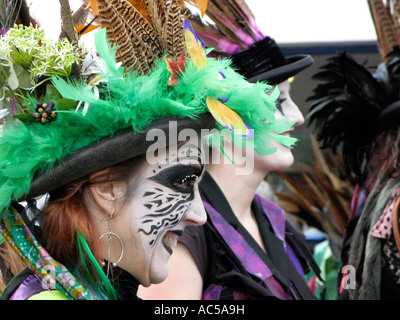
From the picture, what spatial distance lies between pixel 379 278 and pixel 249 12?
1476 millimetres

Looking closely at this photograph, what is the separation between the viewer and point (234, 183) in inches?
113

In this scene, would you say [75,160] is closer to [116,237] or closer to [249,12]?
→ [116,237]

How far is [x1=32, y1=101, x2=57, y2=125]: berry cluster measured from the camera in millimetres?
1548

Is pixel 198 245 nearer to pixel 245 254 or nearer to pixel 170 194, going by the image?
pixel 245 254

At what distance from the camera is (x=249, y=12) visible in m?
3.06

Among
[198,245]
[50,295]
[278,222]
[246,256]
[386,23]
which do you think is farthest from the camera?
[386,23]

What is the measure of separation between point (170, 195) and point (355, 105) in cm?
204

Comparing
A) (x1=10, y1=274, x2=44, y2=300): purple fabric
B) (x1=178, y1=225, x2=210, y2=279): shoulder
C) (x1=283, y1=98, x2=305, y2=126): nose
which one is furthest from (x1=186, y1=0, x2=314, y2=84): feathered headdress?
(x1=10, y1=274, x2=44, y2=300): purple fabric

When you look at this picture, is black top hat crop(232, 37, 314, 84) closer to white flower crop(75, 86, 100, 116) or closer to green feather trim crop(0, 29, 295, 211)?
green feather trim crop(0, 29, 295, 211)

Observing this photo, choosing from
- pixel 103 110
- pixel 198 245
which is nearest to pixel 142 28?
pixel 103 110

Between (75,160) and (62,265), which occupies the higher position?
(75,160)

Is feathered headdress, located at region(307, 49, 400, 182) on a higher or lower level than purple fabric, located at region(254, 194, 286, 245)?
higher

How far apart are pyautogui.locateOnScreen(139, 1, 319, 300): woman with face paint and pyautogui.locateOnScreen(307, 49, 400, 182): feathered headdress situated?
20.9 inches
